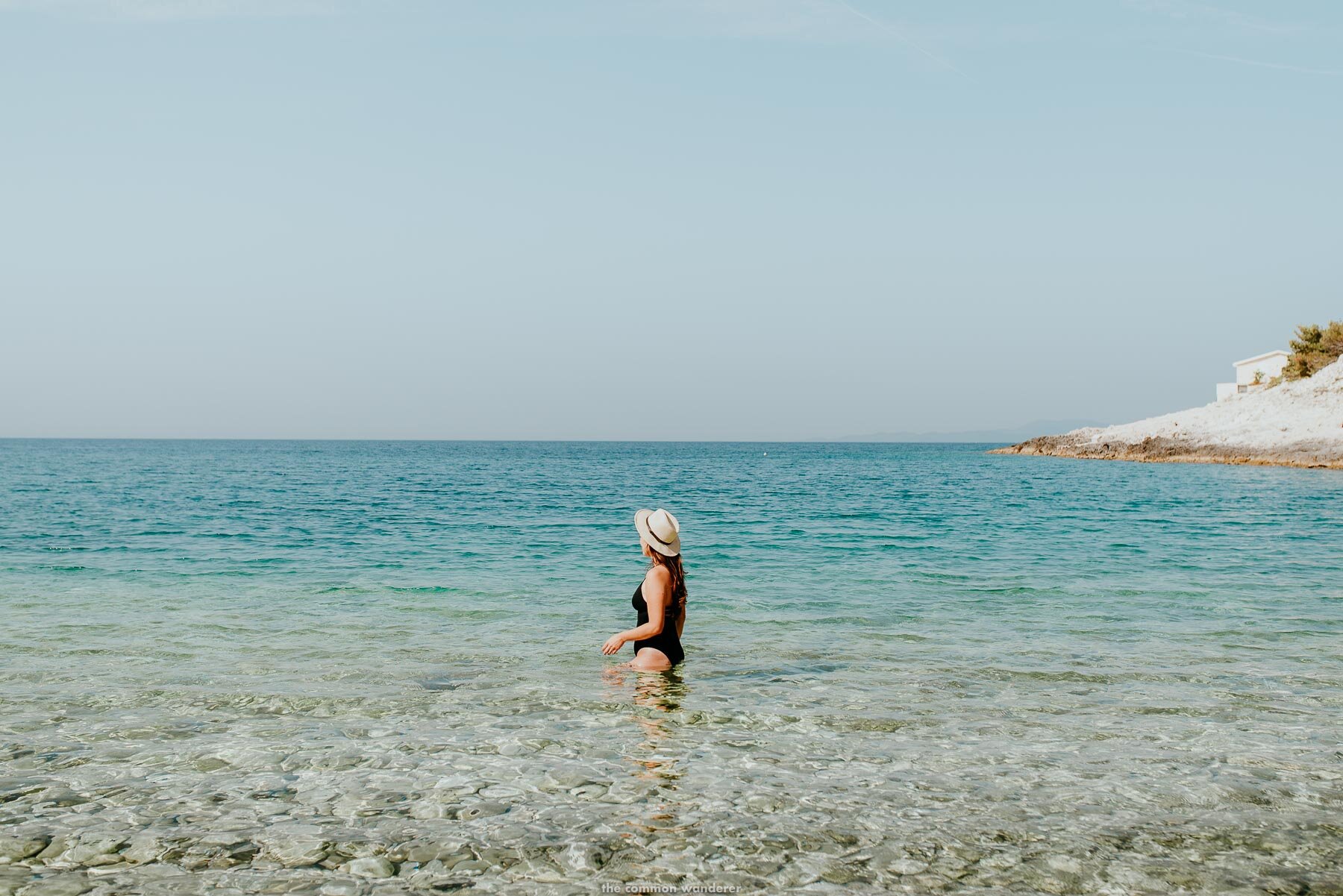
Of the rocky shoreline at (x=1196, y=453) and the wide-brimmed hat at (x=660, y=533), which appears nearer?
the wide-brimmed hat at (x=660, y=533)

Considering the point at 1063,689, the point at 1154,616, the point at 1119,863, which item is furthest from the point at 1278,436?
the point at 1119,863

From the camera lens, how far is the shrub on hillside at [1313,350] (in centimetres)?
8675

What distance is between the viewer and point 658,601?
9578mm

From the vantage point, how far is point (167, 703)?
8812mm

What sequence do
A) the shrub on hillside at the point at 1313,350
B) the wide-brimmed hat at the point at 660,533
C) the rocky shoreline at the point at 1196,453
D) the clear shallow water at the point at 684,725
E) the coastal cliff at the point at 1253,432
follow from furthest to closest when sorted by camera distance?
A: the shrub on hillside at the point at 1313,350 → the coastal cliff at the point at 1253,432 → the rocky shoreline at the point at 1196,453 → the wide-brimmed hat at the point at 660,533 → the clear shallow water at the point at 684,725

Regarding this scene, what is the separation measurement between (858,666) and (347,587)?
990 cm

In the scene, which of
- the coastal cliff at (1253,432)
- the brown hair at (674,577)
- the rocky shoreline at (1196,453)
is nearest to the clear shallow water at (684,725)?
the brown hair at (674,577)

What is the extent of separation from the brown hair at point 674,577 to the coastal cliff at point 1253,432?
6526 centimetres

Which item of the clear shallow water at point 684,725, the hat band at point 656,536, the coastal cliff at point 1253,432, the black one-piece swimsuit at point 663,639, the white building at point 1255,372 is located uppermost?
the white building at point 1255,372

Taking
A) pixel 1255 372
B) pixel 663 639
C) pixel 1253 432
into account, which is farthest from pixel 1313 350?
pixel 663 639

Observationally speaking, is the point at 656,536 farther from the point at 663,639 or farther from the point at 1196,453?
the point at 1196,453

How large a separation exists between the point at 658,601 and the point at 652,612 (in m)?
0.15

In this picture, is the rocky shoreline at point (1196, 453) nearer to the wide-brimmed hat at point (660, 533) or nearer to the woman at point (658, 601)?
the woman at point (658, 601)

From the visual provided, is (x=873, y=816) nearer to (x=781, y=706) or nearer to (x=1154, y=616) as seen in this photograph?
(x=781, y=706)
